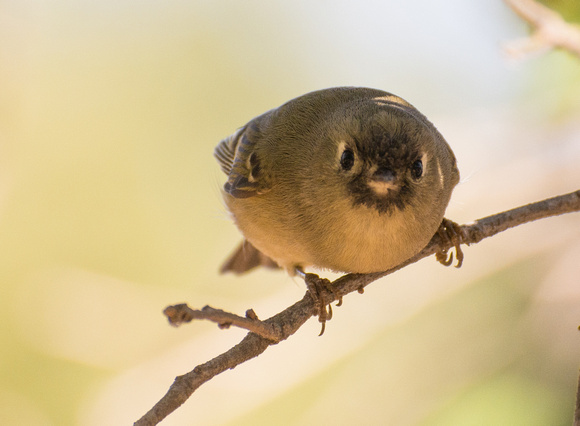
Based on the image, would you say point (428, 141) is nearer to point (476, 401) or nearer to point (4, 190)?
point (476, 401)

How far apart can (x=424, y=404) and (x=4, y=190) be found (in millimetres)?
3379

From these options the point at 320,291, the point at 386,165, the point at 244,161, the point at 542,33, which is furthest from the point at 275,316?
the point at 542,33

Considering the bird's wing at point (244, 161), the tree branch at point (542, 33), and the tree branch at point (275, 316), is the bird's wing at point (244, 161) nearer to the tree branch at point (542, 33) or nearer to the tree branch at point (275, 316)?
the tree branch at point (275, 316)

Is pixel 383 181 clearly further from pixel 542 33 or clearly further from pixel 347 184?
pixel 542 33

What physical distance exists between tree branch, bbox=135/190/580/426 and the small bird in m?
0.19

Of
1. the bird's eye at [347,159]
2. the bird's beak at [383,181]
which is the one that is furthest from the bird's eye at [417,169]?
the bird's eye at [347,159]

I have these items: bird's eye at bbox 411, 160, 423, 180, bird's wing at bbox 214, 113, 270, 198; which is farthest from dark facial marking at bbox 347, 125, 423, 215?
bird's wing at bbox 214, 113, 270, 198

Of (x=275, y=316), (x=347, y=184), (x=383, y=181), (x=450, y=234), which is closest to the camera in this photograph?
(x=275, y=316)

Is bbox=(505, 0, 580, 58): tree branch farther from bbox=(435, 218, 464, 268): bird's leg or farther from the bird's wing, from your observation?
the bird's wing

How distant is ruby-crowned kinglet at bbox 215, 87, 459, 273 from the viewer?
8.79 ft

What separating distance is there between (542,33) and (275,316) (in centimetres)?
239

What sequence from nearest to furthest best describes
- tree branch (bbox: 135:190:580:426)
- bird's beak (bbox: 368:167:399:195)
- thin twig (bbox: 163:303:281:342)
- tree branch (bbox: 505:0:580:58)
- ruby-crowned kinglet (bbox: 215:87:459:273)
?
1. thin twig (bbox: 163:303:281:342)
2. tree branch (bbox: 135:190:580:426)
3. bird's beak (bbox: 368:167:399:195)
4. ruby-crowned kinglet (bbox: 215:87:459:273)
5. tree branch (bbox: 505:0:580:58)

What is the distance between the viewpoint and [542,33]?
3590 mm

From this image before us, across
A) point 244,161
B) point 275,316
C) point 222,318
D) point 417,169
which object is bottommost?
point 222,318
